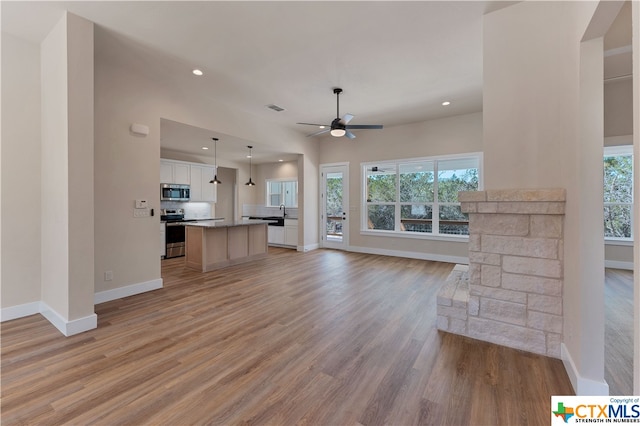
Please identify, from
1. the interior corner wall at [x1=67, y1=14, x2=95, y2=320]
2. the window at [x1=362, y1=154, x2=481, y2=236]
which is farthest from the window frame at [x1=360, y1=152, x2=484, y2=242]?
the interior corner wall at [x1=67, y1=14, x2=95, y2=320]

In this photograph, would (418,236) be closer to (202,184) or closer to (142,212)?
(142,212)

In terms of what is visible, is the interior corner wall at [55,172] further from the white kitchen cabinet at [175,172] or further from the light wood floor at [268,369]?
the white kitchen cabinet at [175,172]

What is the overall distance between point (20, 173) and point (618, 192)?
965 centimetres

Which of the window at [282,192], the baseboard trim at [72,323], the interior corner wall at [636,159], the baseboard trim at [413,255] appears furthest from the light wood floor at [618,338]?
the window at [282,192]

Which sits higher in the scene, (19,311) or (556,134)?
(556,134)

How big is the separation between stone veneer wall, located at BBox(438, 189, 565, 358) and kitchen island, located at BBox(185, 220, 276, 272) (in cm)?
406

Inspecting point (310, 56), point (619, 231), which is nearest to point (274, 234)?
point (310, 56)

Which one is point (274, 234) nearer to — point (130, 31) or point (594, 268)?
point (130, 31)

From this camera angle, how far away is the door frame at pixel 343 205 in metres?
7.16

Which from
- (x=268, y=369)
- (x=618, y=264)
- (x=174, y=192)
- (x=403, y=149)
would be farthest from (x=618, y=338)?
(x=174, y=192)

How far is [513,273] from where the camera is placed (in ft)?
7.75

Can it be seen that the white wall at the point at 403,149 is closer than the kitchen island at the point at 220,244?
No

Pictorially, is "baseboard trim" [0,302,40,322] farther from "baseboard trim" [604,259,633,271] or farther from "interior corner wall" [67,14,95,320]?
"baseboard trim" [604,259,633,271]

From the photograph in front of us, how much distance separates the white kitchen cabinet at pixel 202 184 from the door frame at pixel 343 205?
3.26m
